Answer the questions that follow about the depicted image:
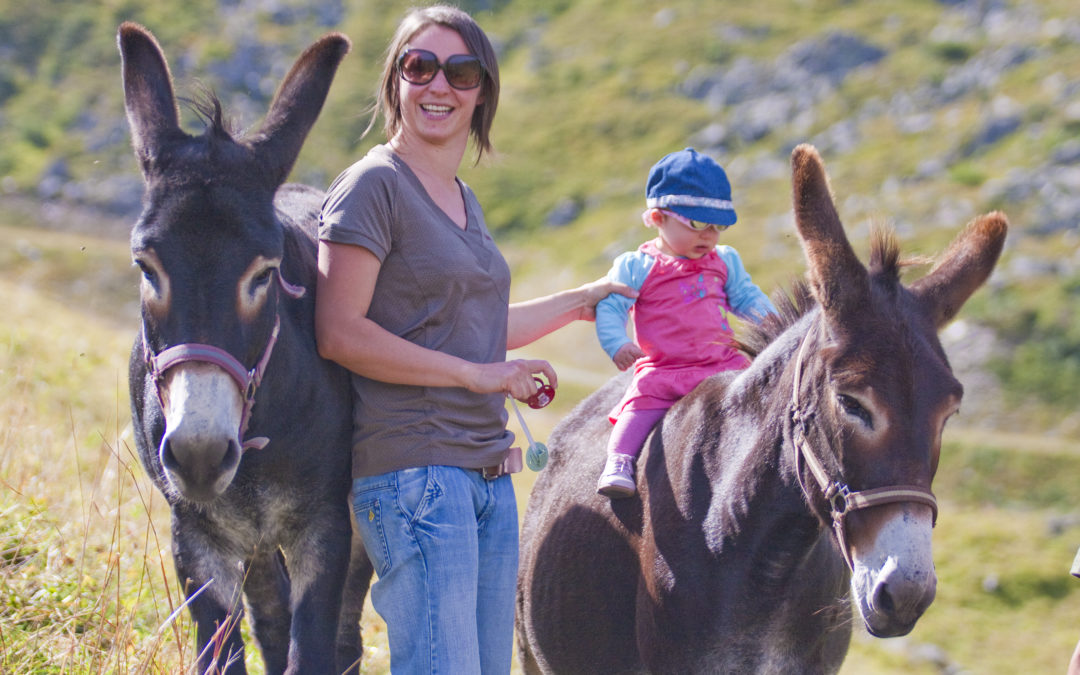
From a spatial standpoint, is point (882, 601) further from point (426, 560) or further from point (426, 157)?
point (426, 157)

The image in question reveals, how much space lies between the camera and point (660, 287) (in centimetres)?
447

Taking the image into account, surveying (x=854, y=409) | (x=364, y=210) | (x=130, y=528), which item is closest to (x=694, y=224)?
(x=854, y=409)

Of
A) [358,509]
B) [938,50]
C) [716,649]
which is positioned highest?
[938,50]

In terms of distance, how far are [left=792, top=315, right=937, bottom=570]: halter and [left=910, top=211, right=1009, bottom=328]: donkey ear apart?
0.36 m

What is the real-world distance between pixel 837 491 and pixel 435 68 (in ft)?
6.06

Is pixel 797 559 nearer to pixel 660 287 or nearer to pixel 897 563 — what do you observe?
pixel 897 563

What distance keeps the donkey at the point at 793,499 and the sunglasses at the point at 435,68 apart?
110 cm

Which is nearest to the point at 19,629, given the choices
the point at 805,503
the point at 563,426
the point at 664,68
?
the point at 563,426

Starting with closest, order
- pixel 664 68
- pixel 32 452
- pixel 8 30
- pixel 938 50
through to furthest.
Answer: pixel 32 452, pixel 938 50, pixel 664 68, pixel 8 30

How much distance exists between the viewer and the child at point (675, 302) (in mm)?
4309

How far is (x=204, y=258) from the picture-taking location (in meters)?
3.06

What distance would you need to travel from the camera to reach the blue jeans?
3285mm

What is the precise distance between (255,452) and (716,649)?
1.67 metres

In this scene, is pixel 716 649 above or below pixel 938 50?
below
